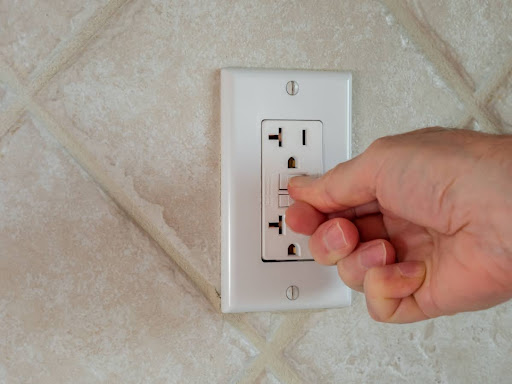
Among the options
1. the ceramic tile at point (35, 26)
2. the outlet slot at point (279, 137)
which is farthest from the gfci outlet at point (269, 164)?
the ceramic tile at point (35, 26)

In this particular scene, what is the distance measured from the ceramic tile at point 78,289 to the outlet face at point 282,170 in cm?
7

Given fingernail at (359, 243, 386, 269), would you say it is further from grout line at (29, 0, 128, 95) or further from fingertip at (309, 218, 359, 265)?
grout line at (29, 0, 128, 95)

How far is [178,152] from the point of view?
A: 0.39m

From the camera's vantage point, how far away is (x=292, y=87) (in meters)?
0.40

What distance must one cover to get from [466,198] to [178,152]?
0.19 m

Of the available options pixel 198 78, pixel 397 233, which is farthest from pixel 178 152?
pixel 397 233

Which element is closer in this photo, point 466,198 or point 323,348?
point 466,198

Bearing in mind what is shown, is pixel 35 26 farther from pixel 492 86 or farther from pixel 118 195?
pixel 492 86

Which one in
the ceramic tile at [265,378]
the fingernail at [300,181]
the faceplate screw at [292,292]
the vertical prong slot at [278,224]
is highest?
the fingernail at [300,181]

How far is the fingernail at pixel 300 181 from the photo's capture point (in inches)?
14.7

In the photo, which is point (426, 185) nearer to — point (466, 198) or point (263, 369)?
point (466, 198)

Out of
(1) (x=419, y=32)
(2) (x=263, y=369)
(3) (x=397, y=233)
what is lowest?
(2) (x=263, y=369)

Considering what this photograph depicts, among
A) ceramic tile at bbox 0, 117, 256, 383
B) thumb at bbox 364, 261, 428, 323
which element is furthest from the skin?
ceramic tile at bbox 0, 117, 256, 383

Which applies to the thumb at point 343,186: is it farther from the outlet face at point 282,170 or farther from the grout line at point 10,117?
the grout line at point 10,117
